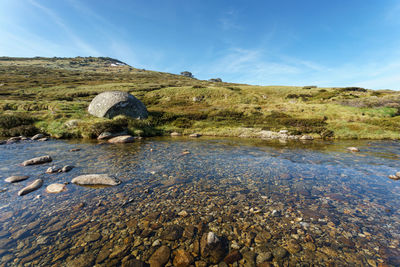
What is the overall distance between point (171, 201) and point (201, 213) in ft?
4.05

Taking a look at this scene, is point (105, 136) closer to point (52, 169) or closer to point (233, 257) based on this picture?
point (52, 169)

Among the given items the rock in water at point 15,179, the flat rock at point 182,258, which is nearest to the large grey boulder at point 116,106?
the rock in water at point 15,179

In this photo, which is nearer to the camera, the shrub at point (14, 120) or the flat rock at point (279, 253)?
the flat rock at point (279, 253)

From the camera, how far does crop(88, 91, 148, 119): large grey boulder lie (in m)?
26.8

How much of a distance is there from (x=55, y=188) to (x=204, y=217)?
6.05 metres

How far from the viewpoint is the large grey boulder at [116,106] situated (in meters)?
26.8

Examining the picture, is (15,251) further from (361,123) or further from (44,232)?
(361,123)

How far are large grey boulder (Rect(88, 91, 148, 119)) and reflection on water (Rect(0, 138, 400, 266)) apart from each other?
63.6 feet

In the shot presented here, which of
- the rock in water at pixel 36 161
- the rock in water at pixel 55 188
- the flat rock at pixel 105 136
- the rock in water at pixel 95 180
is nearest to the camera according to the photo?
the rock in water at pixel 55 188

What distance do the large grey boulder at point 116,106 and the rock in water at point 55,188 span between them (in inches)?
880

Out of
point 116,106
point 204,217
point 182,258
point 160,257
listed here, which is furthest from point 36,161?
point 116,106

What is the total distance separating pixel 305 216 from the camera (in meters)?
5.01

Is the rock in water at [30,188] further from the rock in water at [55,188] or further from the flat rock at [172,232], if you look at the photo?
the flat rock at [172,232]

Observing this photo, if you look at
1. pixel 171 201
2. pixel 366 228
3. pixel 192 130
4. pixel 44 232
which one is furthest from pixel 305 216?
pixel 192 130
